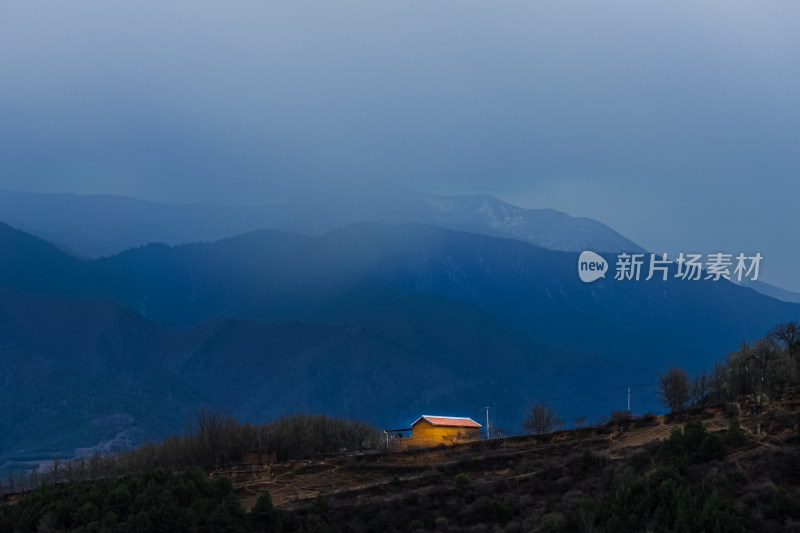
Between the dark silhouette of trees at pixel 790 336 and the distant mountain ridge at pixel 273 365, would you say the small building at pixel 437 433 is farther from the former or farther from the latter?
the distant mountain ridge at pixel 273 365

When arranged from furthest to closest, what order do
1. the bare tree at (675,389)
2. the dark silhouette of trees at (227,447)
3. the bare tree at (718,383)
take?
the dark silhouette of trees at (227,447)
the bare tree at (675,389)
the bare tree at (718,383)

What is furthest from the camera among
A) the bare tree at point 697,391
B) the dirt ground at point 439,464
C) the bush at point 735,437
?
the bare tree at point 697,391

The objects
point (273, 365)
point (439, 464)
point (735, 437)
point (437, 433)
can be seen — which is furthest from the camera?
point (273, 365)

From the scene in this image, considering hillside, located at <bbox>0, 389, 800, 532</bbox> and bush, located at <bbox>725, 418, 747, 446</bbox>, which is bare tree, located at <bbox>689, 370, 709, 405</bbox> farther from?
bush, located at <bbox>725, 418, 747, 446</bbox>

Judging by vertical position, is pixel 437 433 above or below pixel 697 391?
below

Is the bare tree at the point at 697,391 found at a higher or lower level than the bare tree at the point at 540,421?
higher

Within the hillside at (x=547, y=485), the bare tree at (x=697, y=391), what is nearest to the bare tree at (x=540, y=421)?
the bare tree at (x=697, y=391)

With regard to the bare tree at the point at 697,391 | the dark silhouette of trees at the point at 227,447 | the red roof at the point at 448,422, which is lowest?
the dark silhouette of trees at the point at 227,447

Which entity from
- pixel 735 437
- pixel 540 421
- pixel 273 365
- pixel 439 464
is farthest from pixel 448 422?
pixel 273 365

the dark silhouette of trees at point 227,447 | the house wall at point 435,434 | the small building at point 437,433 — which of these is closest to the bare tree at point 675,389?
the small building at point 437,433

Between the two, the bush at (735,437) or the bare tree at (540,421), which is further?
the bare tree at (540,421)

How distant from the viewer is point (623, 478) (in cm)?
3716

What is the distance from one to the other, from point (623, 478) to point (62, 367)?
150 m

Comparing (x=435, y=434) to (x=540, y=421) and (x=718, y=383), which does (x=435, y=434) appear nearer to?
(x=540, y=421)
